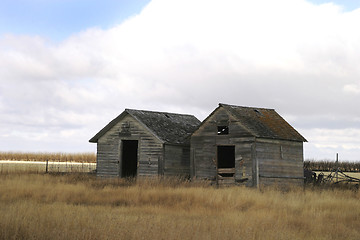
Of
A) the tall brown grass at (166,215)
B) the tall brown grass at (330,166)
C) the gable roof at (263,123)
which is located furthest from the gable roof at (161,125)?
the tall brown grass at (330,166)

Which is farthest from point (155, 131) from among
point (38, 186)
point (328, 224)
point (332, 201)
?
point (328, 224)

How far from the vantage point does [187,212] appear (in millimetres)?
13156

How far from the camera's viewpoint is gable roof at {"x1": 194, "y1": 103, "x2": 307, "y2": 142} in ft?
73.0

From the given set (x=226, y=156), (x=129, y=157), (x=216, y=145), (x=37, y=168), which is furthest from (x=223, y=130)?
(x=37, y=168)

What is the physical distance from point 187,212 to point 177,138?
1245cm

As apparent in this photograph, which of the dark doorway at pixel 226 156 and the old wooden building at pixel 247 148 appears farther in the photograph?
the dark doorway at pixel 226 156

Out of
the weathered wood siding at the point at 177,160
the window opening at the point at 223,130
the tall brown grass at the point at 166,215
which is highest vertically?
the window opening at the point at 223,130

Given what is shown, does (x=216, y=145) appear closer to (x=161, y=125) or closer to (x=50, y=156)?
(x=161, y=125)

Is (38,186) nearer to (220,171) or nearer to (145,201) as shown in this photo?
(145,201)

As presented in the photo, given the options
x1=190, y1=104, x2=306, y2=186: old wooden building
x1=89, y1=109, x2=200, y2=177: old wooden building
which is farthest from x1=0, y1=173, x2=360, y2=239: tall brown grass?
x1=89, y1=109, x2=200, y2=177: old wooden building

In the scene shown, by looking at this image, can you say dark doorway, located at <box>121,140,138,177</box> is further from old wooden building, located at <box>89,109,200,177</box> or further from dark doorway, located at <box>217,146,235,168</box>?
dark doorway, located at <box>217,146,235,168</box>

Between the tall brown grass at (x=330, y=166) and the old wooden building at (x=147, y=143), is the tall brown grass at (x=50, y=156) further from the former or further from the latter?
the tall brown grass at (x=330, y=166)

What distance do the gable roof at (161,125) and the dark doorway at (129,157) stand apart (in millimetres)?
3006

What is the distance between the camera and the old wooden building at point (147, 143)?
80.2 ft
